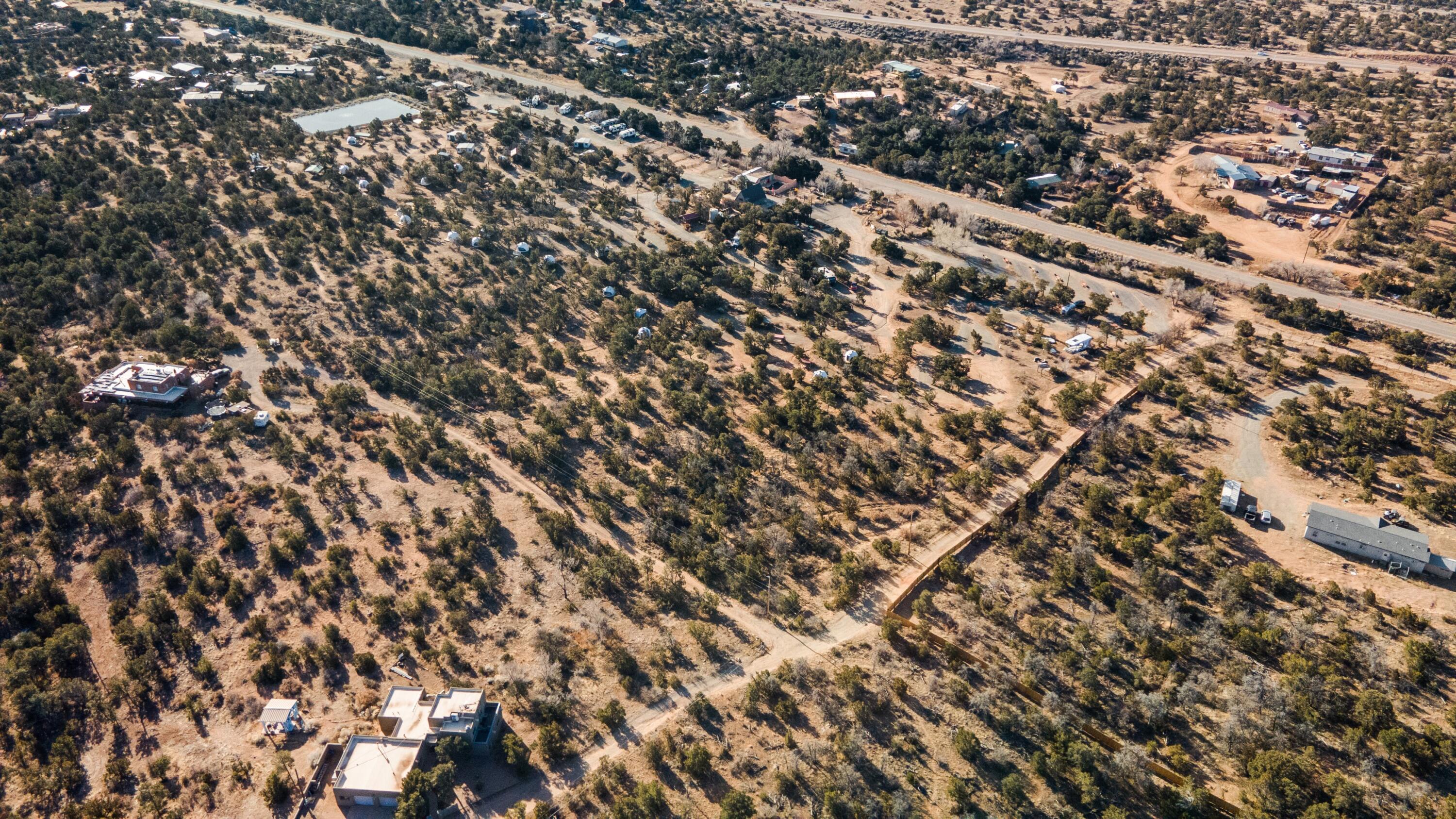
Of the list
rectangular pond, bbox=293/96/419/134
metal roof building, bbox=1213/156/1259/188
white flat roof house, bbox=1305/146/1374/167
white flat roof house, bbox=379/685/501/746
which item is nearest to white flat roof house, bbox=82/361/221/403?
white flat roof house, bbox=379/685/501/746

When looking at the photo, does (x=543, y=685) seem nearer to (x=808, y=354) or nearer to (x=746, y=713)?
(x=746, y=713)

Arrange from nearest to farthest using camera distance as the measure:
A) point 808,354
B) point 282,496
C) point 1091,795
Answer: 1. point 1091,795
2. point 282,496
3. point 808,354

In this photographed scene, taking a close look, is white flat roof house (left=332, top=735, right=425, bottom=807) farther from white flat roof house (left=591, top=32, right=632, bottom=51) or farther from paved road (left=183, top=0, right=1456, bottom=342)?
white flat roof house (left=591, top=32, right=632, bottom=51)

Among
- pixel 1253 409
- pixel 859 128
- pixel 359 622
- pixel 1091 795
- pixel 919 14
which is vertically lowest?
pixel 359 622

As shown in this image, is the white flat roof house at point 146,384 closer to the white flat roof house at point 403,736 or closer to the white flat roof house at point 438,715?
the white flat roof house at point 403,736

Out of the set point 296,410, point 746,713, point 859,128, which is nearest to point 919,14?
point 859,128

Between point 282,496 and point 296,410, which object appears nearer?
point 282,496
